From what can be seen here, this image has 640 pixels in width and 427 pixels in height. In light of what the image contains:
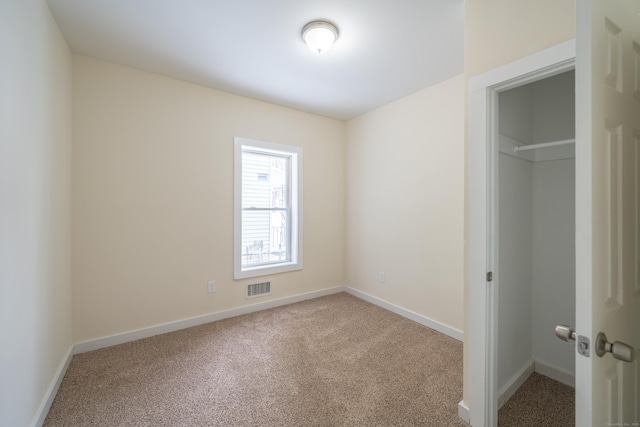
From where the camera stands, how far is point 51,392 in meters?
1.76

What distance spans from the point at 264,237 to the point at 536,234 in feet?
9.46

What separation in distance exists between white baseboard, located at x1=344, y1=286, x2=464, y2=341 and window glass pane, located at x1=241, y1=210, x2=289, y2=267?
120 cm

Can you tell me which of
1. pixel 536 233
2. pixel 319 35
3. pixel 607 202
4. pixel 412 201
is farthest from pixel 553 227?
pixel 319 35

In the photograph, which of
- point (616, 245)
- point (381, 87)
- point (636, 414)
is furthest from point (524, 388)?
point (381, 87)

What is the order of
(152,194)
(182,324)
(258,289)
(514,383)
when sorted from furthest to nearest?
(258,289) → (182,324) → (152,194) → (514,383)

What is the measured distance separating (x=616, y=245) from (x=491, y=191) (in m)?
0.72

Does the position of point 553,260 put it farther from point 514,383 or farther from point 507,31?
point 507,31

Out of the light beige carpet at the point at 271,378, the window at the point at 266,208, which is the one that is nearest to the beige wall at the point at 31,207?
the light beige carpet at the point at 271,378

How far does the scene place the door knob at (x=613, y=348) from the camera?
69cm

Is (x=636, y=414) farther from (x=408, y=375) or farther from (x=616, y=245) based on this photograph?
(x=408, y=375)

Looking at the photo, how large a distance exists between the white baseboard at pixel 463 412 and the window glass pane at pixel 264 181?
2.82 m

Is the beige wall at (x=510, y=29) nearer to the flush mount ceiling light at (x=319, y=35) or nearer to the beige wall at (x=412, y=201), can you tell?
the flush mount ceiling light at (x=319, y=35)

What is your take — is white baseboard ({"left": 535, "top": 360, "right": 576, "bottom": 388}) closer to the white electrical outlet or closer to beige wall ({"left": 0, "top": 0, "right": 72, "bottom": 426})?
the white electrical outlet

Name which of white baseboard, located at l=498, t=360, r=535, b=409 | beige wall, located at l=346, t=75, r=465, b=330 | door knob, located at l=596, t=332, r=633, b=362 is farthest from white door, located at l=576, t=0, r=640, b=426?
beige wall, located at l=346, t=75, r=465, b=330
